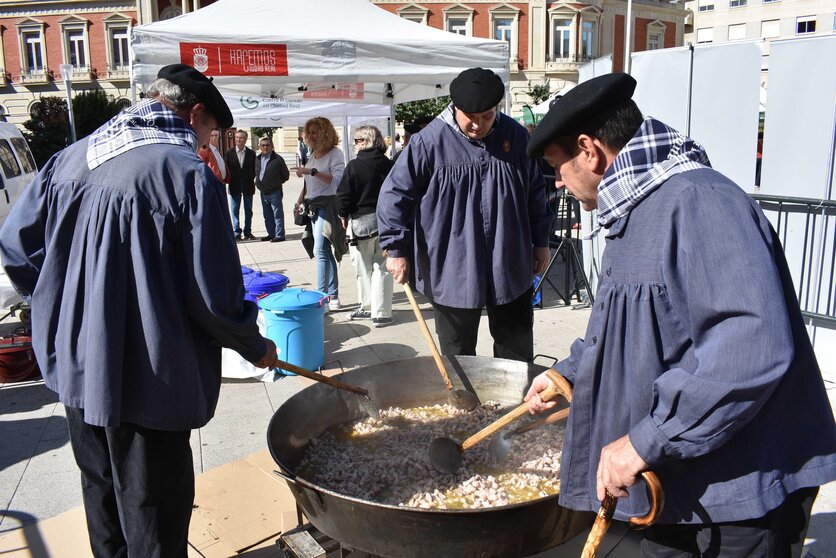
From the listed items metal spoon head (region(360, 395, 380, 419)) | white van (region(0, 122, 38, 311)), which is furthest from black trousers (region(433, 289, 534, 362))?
white van (region(0, 122, 38, 311))

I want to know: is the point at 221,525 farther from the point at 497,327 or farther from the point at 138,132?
the point at 138,132

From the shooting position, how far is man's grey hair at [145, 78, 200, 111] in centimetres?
220

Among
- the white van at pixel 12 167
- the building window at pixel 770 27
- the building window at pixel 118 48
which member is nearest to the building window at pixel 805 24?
the building window at pixel 770 27

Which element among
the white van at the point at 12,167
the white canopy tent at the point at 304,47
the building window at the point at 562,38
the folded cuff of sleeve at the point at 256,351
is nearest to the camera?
the folded cuff of sleeve at the point at 256,351

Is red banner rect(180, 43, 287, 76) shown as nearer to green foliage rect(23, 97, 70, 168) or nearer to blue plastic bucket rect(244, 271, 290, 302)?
blue plastic bucket rect(244, 271, 290, 302)

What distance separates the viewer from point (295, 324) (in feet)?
16.0

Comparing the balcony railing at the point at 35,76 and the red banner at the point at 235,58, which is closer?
the red banner at the point at 235,58

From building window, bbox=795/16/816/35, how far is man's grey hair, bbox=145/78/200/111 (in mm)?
61618

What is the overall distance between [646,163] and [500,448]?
68.8 inches

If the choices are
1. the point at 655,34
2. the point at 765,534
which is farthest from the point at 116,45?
the point at 765,534

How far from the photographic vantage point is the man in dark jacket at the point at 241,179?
37.6 ft

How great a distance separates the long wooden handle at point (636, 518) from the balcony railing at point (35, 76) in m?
Answer: 49.9

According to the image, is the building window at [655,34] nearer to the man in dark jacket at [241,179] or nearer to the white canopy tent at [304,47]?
the man in dark jacket at [241,179]

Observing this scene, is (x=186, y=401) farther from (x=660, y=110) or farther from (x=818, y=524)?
(x=660, y=110)
